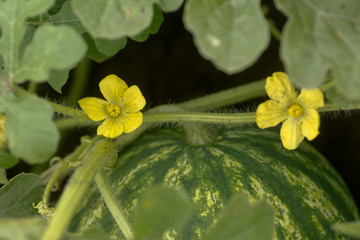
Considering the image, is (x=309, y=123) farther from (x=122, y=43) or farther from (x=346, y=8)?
(x=122, y=43)

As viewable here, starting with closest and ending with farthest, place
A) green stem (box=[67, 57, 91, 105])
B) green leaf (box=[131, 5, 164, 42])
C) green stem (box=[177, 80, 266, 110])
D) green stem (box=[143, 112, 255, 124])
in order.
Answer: green stem (box=[143, 112, 255, 124])
green leaf (box=[131, 5, 164, 42])
green stem (box=[177, 80, 266, 110])
green stem (box=[67, 57, 91, 105])

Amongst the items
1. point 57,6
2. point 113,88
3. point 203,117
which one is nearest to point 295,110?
point 203,117

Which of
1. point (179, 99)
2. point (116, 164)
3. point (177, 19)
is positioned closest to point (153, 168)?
point (116, 164)

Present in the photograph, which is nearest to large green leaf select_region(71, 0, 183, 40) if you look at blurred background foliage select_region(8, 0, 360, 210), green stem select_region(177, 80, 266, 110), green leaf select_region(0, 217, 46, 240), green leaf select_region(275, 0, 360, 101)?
green leaf select_region(275, 0, 360, 101)

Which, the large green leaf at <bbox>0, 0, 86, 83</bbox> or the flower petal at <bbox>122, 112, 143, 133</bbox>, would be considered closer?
the large green leaf at <bbox>0, 0, 86, 83</bbox>

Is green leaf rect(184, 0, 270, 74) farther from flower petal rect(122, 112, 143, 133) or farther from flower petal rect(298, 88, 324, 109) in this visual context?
flower petal rect(122, 112, 143, 133)

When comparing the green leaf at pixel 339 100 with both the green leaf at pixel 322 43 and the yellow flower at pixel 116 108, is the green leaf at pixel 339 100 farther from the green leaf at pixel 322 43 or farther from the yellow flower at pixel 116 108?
the yellow flower at pixel 116 108

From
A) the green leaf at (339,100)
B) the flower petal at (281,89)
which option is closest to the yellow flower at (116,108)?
the flower petal at (281,89)
